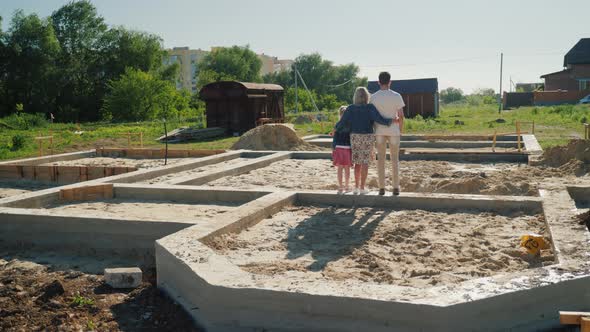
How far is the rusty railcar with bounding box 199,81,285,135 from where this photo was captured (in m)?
24.2

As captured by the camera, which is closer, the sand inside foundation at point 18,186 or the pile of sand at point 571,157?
the pile of sand at point 571,157

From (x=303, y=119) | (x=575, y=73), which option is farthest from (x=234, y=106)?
(x=575, y=73)

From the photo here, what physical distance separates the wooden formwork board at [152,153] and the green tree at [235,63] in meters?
53.4

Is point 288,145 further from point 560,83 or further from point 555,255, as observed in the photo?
point 560,83

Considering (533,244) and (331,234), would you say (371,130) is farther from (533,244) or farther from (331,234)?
(533,244)

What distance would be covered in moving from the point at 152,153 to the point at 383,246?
35.5ft

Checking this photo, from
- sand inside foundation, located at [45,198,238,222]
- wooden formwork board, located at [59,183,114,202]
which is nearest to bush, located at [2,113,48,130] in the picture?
wooden formwork board, located at [59,183,114,202]

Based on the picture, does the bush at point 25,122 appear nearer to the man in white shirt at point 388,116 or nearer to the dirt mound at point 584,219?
the man in white shirt at point 388,116

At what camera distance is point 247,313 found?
3.92 meters

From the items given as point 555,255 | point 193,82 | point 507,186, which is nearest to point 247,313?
point 555,255

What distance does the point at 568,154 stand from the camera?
10.3 metres

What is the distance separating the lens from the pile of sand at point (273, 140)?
15781mm

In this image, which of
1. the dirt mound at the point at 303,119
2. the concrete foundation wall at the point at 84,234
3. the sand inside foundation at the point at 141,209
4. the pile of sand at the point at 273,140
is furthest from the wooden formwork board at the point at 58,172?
the dirt mound at the point at 303,119

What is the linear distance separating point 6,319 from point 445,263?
3.50 m
